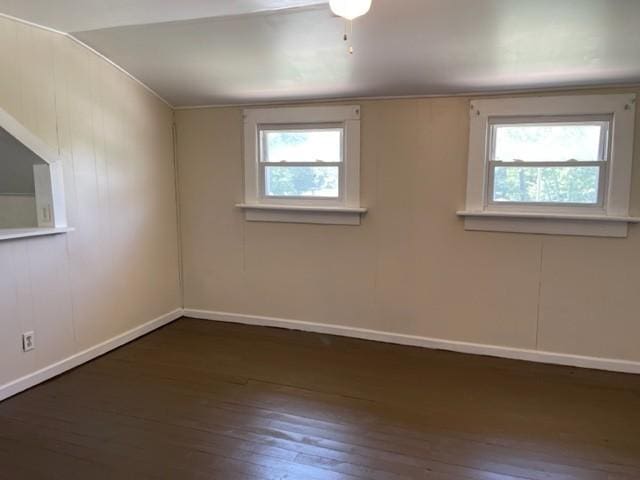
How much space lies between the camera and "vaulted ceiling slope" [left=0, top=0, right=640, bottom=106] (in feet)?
7.34

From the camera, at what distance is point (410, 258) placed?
3.43m

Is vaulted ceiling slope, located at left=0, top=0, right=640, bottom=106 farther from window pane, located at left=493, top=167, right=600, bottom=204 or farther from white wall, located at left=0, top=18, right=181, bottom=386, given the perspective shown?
window pane, located at left=493, top=167, right=600, bottom=204

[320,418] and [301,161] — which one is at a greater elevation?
[301,161]

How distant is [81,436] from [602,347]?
324cm

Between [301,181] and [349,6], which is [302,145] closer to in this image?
[301,181]

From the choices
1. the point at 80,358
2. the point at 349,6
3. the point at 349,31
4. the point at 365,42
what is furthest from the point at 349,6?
the point at 80,358

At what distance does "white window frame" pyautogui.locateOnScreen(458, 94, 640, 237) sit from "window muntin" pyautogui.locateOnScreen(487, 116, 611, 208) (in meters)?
0.02

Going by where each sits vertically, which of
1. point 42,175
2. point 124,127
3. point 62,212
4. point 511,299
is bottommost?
point 511,299

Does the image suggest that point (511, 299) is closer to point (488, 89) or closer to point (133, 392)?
point (488, 89)

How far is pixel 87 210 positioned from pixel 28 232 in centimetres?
50

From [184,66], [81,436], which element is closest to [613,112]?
[184,66]

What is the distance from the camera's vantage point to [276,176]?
148 inches

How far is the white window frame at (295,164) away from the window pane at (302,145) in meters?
0.05

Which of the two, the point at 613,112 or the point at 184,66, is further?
the point at 184,66
